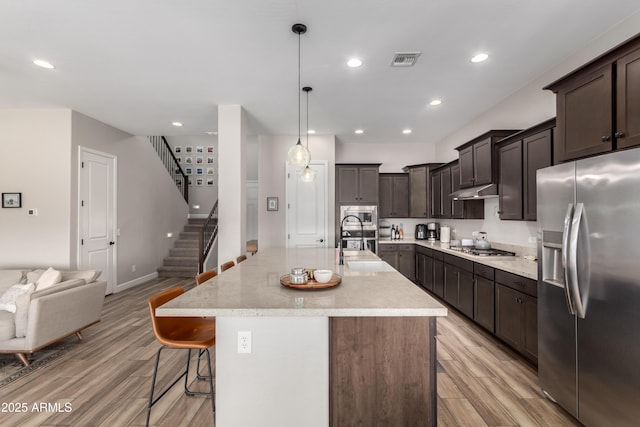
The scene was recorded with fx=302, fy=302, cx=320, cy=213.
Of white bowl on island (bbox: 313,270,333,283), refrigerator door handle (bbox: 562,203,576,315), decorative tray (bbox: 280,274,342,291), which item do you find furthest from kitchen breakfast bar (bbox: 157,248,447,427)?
refrigerator door handle (bbox: 562,203,576,315)

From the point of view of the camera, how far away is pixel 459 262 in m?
4.13

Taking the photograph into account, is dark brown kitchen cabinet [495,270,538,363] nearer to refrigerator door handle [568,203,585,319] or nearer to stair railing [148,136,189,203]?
refrigerator door handle [568,203,585,319]

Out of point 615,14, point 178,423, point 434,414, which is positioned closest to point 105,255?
point 178,423

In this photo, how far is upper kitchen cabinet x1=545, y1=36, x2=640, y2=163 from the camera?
70.9 inches

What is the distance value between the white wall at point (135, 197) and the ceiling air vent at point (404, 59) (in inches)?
183

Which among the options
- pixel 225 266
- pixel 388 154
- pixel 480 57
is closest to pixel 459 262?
pixel 480 57

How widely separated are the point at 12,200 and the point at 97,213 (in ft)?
3.33

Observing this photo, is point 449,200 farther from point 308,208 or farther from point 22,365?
point 22,365

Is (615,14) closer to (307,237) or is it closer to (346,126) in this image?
(346,126)

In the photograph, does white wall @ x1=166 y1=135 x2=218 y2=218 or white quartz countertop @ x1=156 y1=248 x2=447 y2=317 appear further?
white wall @ x1=166 y1=135 x2=218 y2=218

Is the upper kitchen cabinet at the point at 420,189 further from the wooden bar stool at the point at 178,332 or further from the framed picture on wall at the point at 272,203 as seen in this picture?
the wooden bar stool at the point at 178,332

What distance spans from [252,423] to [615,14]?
390cm

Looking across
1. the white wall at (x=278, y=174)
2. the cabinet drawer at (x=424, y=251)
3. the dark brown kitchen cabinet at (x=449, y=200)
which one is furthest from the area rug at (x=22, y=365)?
the dark brown kitchen cabinet at (x=449, y=200)

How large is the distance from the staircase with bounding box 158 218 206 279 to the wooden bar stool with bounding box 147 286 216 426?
4.78m
